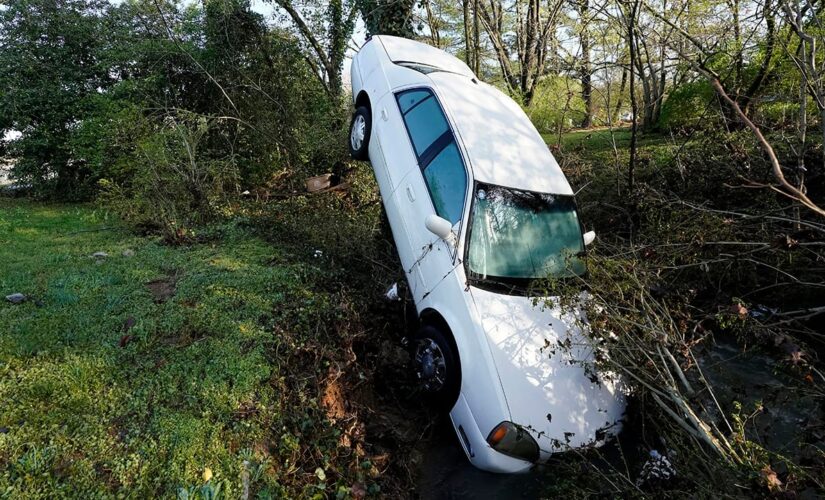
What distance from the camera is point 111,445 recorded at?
99.6 inches

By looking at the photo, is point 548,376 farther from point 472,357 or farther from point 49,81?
point 49,81

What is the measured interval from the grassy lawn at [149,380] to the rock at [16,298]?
6cm

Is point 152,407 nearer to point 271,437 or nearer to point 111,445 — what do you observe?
point 111,445

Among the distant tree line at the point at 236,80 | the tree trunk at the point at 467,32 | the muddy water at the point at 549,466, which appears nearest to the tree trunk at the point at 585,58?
the distant tree line at the point at 236,80

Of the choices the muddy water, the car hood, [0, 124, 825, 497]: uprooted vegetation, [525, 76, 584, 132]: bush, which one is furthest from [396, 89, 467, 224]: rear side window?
[525, 76, 584, 132]: bush

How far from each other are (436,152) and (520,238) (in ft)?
4.03

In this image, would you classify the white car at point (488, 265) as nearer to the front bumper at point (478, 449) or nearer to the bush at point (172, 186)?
the front bumper at point (478, 449)

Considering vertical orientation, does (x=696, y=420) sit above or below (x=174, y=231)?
below

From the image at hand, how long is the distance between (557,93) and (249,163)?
6.82 meters

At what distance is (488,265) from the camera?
3.66 m

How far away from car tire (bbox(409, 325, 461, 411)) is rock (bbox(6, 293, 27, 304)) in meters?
3.58

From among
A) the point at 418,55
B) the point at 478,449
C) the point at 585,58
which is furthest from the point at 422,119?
the point at 585,58

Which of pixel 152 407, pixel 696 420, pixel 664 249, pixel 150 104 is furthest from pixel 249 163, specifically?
pixel 696 420

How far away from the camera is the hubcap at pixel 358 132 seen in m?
5.89
